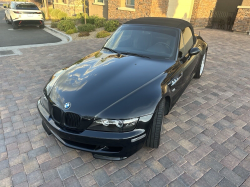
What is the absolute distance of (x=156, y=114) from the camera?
2.57 m

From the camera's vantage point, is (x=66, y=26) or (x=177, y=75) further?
(x=66, y=26)

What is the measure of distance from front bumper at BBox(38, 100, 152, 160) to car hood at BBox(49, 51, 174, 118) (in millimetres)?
285

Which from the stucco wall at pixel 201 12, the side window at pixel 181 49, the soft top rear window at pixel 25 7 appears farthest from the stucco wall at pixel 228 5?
the soft top rear window at pixel 25 7

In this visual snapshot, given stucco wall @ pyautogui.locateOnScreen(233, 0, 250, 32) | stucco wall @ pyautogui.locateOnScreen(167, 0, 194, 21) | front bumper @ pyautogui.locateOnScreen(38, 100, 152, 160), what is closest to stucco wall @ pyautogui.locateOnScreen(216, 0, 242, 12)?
stucco wall @ pyautogui.locateOnScreen(233, 0, 250, 32)

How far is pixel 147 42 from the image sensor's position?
369cm

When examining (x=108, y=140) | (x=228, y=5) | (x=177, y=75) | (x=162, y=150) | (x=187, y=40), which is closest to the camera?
(x=108, y=140)

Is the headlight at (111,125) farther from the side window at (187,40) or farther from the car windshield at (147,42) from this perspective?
the side window at (187,40)

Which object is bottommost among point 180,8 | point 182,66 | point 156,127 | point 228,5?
point 156,127

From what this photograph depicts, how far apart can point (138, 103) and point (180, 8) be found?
41.4 ft

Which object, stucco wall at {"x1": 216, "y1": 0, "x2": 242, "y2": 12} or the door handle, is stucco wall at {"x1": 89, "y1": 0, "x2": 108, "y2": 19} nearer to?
stucco wall at {"x1": 216, "y1": 0, "x2": 242, "y2": 12}

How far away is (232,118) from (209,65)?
3.39m

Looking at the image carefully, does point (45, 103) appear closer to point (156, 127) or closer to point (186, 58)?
point (156, 127)

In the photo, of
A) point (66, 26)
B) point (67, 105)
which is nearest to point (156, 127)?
point (67, 105)

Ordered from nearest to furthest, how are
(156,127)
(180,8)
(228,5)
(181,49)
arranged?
(156,127) → (181,49) → (180,8) → (228,5)
